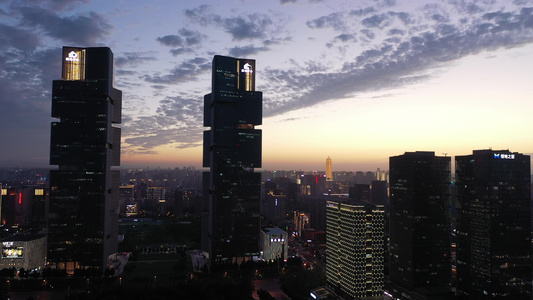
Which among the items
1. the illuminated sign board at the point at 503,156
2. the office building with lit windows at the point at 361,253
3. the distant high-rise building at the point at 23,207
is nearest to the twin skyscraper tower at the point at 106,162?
the office building with lit windows at the point at 361,253

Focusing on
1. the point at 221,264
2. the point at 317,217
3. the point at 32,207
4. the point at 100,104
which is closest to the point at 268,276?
the point at 221,264

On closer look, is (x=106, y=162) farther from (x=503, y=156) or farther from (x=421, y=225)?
(x=503, y=156)

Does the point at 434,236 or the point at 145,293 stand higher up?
the point at 434,236

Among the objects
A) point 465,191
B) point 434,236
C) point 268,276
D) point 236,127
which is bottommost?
point 268,276

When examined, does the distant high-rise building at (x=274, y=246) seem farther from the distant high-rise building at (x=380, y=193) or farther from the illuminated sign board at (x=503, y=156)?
the distant high-rise building at (x=380, y=193)

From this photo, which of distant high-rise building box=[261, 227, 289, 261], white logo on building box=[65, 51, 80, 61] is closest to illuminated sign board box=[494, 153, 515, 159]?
distant high-rise building box=[261, 227, 289, 261]

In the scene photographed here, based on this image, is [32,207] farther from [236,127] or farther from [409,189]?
[409,189]
